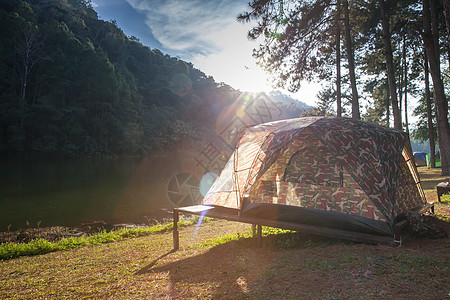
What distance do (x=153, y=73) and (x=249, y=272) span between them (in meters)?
88.5

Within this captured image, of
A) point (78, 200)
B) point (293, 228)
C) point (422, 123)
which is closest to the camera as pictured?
point (293, 228)

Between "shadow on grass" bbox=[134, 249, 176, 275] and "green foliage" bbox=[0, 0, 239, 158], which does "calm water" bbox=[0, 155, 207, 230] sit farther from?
"green foliage" bbox=[0, 0, 239, 158]

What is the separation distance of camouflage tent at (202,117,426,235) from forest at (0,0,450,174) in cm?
333

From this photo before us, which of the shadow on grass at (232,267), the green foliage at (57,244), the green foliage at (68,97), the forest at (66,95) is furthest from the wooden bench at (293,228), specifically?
the green foliage at (68,97)

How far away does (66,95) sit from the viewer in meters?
48.6

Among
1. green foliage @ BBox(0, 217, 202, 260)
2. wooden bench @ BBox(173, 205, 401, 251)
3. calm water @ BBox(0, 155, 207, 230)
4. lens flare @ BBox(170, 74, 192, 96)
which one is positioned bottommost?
green foliage @ BBox(0, 217, 202, 260)

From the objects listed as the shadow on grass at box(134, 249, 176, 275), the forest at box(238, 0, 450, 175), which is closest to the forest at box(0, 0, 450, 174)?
the forest at box(238, 0, 450, 175)

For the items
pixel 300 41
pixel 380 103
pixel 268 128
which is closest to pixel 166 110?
pixel 380 103

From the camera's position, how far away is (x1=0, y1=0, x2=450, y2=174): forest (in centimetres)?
1318

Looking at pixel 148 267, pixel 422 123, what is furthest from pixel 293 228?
pixel 422 123

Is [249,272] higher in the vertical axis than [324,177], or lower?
lower

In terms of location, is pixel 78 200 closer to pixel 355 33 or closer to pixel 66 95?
pixel 355 33

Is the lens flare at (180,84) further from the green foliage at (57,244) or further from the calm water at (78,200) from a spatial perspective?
the green foliage at (57,244)

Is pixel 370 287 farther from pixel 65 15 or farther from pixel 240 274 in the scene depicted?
pixel 65 15
